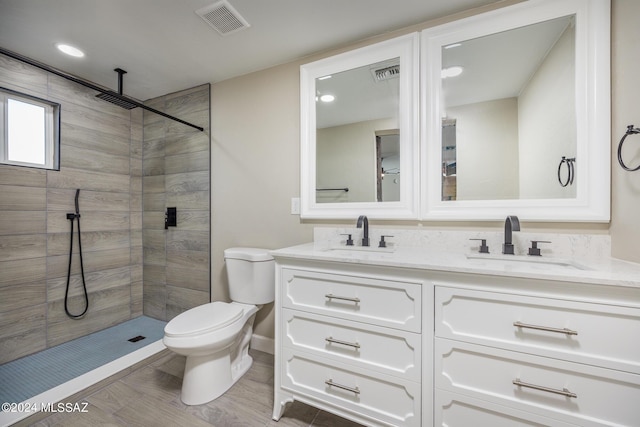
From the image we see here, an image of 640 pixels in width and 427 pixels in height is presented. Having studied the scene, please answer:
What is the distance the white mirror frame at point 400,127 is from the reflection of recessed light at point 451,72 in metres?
0.14

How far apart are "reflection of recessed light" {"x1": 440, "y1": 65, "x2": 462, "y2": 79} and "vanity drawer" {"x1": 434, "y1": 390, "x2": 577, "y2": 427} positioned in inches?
61.7

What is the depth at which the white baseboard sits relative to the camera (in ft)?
6.39

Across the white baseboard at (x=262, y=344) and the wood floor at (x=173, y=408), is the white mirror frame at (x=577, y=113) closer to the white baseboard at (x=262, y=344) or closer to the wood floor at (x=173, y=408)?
the wood floor at (x=173, y=408)

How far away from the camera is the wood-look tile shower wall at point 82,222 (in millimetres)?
1801

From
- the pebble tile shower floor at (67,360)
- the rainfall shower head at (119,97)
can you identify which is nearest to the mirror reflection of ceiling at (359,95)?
the rainfall shower head at (119,97)

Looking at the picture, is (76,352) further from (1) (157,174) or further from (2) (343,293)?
(2) (343,293)

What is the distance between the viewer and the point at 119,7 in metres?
1.41

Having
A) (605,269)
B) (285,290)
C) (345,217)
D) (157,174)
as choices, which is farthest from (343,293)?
(157,174)

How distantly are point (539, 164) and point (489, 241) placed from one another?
46 cm

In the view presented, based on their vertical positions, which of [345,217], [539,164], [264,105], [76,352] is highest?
[264,105]

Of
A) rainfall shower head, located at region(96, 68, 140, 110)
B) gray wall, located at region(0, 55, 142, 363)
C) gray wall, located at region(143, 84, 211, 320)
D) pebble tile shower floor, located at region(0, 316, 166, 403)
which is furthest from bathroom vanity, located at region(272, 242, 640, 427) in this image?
gray wall, located at region(0, 55, 142, 363)

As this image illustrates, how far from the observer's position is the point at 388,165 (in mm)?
1586

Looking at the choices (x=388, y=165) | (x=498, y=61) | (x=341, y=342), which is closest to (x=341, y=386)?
(x=341, y=342)

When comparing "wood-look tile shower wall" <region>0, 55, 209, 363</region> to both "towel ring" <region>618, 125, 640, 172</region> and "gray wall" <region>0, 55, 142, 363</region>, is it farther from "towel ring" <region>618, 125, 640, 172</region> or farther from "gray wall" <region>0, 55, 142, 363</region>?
"towel ring" <region>618, 125, 640, 172</region>
